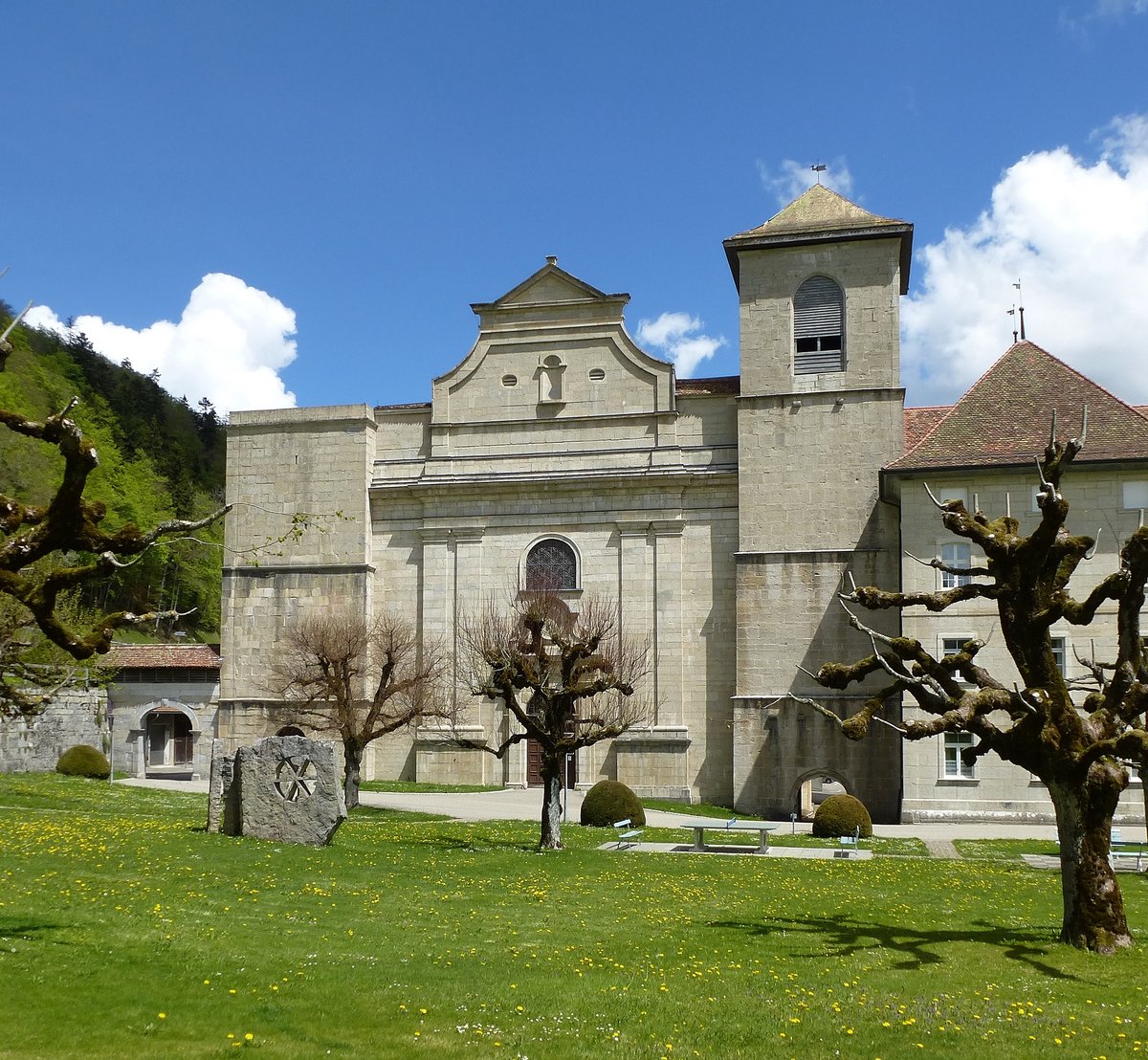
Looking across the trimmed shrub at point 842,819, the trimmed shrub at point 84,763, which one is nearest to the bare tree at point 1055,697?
the trimmed shrub at point 842,819

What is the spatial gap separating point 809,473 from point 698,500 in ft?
12.2

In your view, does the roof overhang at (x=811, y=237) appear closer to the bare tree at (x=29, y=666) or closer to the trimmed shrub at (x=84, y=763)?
the bare tree at (x=29, y=666)

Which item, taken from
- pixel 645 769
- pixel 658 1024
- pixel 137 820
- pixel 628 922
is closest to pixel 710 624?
pixel 645 769

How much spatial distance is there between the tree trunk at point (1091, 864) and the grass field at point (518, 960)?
296 mm

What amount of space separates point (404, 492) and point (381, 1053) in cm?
3234

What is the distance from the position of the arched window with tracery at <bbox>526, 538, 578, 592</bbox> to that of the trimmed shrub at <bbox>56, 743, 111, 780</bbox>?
48.3ft

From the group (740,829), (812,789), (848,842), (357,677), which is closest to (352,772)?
(357,677)

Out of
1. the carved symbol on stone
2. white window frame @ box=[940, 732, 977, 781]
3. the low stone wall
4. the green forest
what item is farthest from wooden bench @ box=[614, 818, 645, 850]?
the green forest

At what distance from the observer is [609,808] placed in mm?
30031

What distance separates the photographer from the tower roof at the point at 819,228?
37344 millimetres

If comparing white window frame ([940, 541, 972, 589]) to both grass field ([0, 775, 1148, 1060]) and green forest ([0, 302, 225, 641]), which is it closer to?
grass field ([0, 775, 1148, 1060])

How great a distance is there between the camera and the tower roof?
1470 inches

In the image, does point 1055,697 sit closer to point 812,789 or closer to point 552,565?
point 552,565

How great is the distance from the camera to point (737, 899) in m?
17.0
